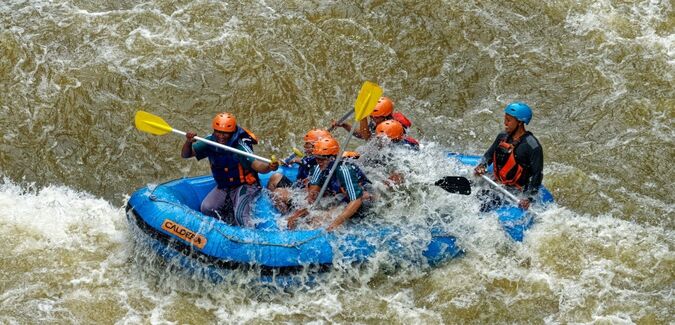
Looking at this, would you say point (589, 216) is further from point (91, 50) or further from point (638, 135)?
point (91, 50)

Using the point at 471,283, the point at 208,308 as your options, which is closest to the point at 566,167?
the point at 471,283

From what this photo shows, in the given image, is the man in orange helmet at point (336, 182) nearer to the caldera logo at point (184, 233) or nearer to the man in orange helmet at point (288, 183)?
the man in orange helmet at point (288, 183)

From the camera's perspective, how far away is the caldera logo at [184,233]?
7230mm

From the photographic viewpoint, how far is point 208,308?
7.38 m

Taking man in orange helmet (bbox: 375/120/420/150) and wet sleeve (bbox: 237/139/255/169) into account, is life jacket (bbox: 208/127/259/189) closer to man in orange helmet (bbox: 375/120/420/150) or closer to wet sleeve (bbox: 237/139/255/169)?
wet sleeve (bbox: 237/139/255/169)

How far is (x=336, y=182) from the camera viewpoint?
7.54 meters

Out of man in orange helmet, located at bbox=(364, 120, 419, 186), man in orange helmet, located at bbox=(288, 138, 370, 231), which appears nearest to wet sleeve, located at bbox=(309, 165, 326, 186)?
man in orange helmet, located at bbox=(288, 138, 370, 231)

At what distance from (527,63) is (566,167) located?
1974mm

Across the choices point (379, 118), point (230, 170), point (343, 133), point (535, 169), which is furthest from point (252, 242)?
point (343, 133)

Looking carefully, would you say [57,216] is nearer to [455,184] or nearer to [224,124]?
[224,124]

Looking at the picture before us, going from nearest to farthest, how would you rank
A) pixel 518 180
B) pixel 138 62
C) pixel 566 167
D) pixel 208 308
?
pixel 208 308
pixel 518 180
pixel 566 167
pixel 138 62

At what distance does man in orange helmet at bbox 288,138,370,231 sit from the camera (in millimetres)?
7352

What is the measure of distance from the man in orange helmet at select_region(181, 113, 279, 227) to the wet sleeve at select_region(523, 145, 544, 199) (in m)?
2.16

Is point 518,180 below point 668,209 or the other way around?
the other way around
